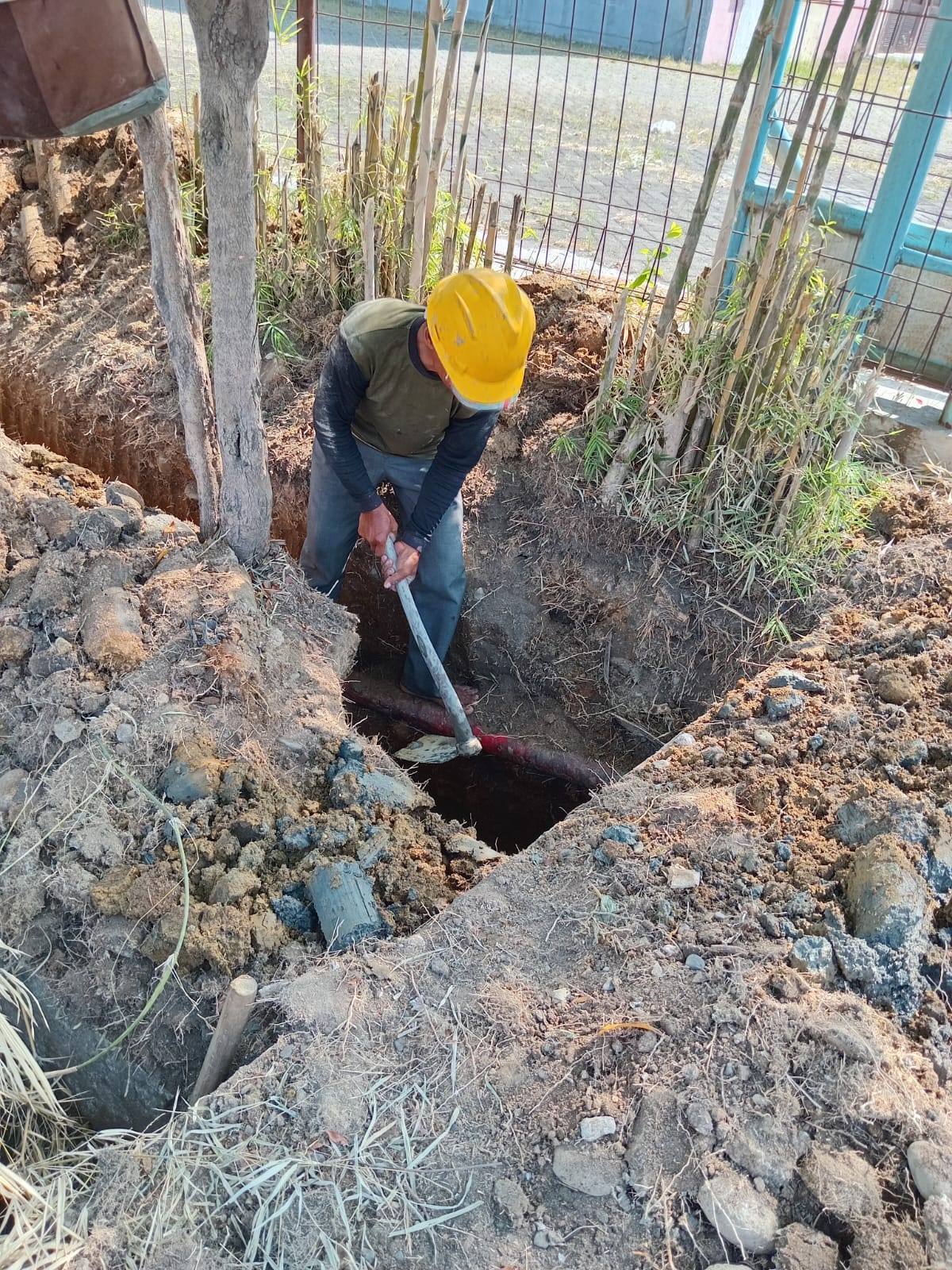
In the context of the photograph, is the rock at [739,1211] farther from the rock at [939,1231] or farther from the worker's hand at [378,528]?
the worker's hand at [378,528]

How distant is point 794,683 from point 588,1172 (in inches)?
60.6

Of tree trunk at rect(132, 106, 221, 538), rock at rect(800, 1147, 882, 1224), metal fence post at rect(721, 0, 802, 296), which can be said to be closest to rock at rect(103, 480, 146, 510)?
tree trunk at rect(132, 106, 221, 538)

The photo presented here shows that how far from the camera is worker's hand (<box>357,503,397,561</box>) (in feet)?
9.75

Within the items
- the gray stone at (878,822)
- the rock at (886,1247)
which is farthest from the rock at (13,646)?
the rock at (886,1247)

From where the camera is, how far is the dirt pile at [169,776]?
6.31 feet

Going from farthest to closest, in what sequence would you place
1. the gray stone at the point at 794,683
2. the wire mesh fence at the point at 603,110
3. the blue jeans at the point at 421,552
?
the wire mesh fence at the point at 603,110, the blue jeans at the point at 421,552, the gray stone at the point at 794,683

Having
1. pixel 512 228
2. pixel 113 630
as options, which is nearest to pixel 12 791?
pixel 113 630

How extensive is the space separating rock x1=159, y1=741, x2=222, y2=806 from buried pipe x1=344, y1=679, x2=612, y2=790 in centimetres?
91

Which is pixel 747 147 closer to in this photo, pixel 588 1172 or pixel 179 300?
pixel 179 300

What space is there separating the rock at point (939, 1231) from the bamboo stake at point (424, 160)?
3088 mm

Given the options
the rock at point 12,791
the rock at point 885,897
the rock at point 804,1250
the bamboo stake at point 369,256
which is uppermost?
the bamboo stake at point 369,256

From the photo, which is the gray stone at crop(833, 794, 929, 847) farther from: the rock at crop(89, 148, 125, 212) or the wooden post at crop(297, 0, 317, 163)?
the rock at crop(89, 148, 125, 212)

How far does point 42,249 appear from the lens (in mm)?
4070

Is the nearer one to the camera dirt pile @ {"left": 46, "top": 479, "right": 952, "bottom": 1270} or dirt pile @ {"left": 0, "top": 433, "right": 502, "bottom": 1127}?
dirt pile @ {"left": 46, "top": 479, "right": 952, "bottom": 1270}
